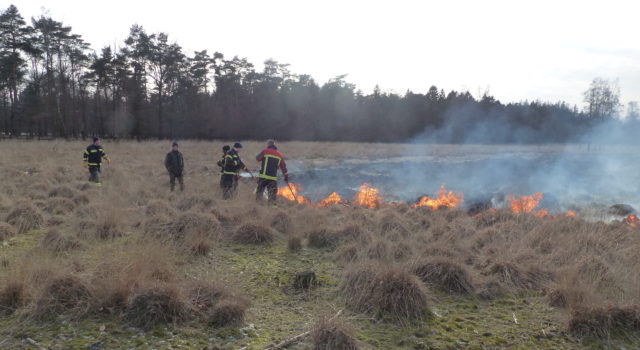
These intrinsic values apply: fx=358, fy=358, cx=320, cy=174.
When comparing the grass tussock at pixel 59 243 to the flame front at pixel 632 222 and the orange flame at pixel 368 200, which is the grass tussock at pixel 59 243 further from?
the flame front at pixel 632 222

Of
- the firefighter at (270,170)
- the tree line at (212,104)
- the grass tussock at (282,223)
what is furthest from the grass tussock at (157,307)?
the tree line at (212,104)

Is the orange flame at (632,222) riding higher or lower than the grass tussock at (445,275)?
higher

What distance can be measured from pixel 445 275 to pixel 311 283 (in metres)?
1.60

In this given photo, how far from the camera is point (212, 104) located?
45.0 m

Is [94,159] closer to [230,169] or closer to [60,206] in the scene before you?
[60,206]

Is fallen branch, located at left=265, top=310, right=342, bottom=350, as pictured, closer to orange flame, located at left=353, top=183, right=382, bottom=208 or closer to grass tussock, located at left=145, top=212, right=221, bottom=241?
grass tussock, located at left=145, top=212, right=221, bottom=241

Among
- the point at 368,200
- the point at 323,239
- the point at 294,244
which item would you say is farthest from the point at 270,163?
the point at 294,244

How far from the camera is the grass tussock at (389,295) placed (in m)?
3.56

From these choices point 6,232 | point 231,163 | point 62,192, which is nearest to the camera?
point 6,232

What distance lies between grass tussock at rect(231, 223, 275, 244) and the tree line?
32.0 metres

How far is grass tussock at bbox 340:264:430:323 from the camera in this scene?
11.7 ft

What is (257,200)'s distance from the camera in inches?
352

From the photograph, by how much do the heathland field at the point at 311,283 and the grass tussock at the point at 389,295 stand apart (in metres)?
0.01

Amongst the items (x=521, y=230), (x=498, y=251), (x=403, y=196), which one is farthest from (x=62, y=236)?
(x=403, y=196)
